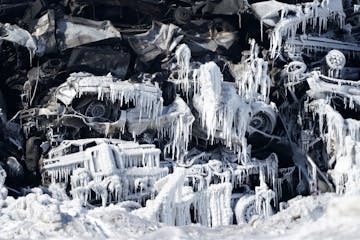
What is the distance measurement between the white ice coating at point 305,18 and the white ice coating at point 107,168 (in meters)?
7.02

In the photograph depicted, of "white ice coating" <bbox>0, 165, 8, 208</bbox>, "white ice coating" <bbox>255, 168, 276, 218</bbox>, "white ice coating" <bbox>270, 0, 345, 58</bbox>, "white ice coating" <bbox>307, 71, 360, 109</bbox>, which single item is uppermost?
"white ice coating" <bbox>270, 0, 345, 58</bbox>

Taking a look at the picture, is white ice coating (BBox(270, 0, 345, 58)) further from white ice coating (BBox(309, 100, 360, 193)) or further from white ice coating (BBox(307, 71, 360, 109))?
white ice coating (BBox(309, 100, 360, 193))

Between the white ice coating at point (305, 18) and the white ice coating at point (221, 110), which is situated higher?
the white ice coating at point (305, 18)

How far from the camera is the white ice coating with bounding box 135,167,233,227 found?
94.6 ft

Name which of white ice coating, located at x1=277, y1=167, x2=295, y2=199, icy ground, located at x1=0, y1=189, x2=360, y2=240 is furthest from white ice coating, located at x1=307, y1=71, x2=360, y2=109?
icy ground, located at x1=0, y1=189, x2=360, y2=240

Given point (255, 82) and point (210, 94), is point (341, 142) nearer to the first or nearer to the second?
point (255, 82)

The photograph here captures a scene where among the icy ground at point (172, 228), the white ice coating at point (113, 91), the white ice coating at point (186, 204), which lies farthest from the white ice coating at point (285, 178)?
the icy ground at point (172, 228)

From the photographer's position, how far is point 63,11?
118 feet

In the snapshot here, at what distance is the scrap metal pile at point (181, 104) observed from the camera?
32.2 metres

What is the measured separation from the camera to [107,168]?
31344 millimetres

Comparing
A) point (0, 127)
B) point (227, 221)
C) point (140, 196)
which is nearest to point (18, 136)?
point (0, 127)

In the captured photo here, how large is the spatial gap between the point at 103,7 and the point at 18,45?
13.3ft

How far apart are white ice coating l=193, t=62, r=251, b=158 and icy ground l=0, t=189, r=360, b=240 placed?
8324 mm

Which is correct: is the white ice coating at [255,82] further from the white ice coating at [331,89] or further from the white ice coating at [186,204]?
the white ice coating at [186,204]
